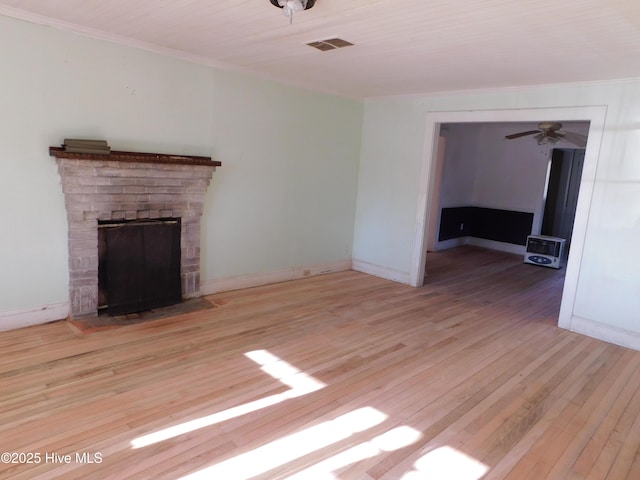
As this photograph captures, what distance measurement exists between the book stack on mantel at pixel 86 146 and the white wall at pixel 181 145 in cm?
16

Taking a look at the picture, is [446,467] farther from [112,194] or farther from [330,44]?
[112,194]

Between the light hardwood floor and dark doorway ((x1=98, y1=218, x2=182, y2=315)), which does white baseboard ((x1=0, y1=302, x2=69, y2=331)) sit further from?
dark doorway ((x1=98, y1=218, x2=182, y2=315))

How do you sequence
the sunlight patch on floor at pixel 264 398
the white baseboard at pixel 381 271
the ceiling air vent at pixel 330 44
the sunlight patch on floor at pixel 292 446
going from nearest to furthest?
the sunlight patch on floor at pixel 292 446 → the sunlight patch on floor at pixel 264 398 → the ceiling air vent at pixel 330 44 → the white baseboard at pixel 381 271

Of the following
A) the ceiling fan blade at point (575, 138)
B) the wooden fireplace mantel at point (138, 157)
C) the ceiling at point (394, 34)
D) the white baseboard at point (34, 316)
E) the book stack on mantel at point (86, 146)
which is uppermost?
the ceiling at point (394, 34)

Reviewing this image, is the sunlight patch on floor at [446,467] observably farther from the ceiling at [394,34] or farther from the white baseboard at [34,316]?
the white baseboard at [34,316]

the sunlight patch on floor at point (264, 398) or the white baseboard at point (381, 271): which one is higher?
the white baseboard at point (381, 271)

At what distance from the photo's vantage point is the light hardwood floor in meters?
2.11

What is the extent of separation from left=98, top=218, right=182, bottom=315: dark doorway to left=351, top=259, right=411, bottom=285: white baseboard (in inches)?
106

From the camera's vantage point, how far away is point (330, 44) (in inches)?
130

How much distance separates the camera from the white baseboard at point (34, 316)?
11.0 feet

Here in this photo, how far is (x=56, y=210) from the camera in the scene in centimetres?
348

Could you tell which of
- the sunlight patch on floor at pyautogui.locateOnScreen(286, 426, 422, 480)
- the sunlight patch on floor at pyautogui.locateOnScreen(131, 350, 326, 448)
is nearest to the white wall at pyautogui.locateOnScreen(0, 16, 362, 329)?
the sunlight patch on floor at pyautogui.locateOnScreen(131, 350, 326, 448)

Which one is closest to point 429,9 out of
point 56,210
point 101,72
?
point 101,72

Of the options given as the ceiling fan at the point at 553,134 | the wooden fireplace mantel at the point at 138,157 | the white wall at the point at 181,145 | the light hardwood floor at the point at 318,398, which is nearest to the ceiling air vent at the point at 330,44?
the white wall at the point at 181,145
